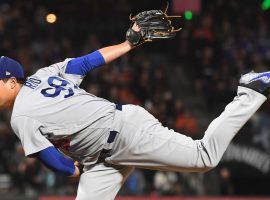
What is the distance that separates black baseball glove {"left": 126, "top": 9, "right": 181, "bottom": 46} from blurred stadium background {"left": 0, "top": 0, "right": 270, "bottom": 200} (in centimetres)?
282

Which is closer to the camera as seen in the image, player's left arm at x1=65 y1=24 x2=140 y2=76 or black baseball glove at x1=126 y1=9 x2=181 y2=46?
player's left arm at x1=65 y1=24 x2=140 y2=76

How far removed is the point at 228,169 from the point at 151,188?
1281mm

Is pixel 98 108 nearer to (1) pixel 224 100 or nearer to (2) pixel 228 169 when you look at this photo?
(2) pixel 228 169

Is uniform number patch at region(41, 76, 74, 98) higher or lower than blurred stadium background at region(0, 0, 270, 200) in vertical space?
higher

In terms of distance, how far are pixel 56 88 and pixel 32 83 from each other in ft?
0.58

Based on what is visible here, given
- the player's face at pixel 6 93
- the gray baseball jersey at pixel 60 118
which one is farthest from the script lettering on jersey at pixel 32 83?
the player's face at pixel 6 93

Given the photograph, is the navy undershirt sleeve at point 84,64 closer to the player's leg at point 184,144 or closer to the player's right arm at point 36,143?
the player's leg at point 184,144

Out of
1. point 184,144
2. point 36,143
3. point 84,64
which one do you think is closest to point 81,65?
point 84,64

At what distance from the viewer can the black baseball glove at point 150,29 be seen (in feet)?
16.3

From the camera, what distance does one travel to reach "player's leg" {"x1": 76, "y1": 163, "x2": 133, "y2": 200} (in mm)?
4645

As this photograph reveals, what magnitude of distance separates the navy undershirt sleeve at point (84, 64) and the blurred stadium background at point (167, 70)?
3.12 m

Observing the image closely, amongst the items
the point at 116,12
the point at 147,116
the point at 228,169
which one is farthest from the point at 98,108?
the point at 116,12

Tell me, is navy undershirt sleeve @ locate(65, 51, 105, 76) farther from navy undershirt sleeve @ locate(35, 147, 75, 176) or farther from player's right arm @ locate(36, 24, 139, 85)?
navy undershirt sleeve @ locate(35, 147, 75, 176)

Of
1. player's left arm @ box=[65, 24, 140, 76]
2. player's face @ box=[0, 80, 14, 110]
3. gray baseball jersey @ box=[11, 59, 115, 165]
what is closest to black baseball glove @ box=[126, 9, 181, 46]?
player's left arm @ box=[65, 24, 140, 76]
